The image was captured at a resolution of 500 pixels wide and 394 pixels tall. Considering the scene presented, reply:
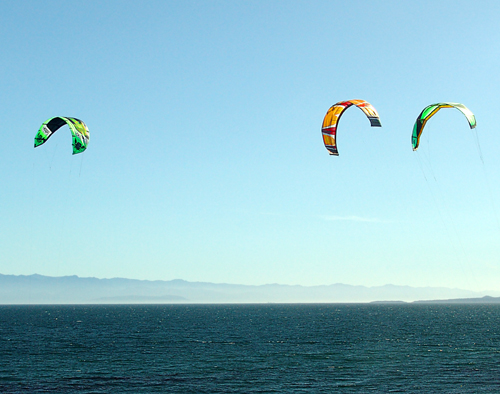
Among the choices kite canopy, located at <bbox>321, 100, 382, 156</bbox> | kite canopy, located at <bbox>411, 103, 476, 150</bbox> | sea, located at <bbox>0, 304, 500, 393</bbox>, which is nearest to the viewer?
kite canopy, located at <bbox>411, 103, 476, 150</bbox>

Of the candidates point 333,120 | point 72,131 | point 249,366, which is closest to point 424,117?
point 333,120

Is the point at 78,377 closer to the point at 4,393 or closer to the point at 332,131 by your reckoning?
the point at 4,393

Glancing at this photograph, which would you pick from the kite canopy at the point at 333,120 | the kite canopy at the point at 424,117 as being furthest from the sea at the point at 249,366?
the kite canopy at the point at 424,117

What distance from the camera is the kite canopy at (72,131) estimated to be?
34.4 m

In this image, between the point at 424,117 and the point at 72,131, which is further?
the point at 72,131

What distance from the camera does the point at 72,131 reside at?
3450 centimetres

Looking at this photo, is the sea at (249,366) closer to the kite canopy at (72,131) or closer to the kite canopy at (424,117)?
the kite canopy at (72,131)

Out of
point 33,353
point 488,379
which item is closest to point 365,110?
point 488,379

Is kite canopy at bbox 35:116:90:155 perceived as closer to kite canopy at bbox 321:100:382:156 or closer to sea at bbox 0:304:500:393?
kite canopy at bbox 321:100:382:156

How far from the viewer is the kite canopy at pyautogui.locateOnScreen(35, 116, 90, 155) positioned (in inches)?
1353

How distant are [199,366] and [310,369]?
32.2 ft

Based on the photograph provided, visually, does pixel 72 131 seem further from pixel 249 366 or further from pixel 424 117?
pixel 249 366

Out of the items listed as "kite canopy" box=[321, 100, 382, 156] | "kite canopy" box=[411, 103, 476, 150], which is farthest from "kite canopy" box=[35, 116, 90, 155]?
"kite canopy" box=[411, 103, 476, 150]

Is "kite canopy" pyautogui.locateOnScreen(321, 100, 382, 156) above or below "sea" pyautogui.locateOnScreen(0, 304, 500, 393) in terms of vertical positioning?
above
